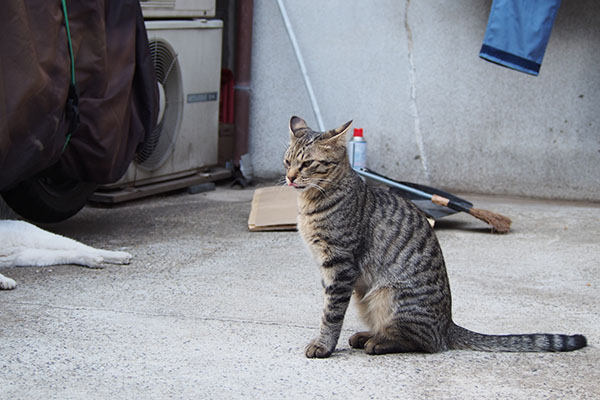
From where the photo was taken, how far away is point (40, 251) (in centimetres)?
414

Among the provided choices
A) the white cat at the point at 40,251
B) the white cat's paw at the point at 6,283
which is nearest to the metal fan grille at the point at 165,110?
the white cat at the point at 40,251

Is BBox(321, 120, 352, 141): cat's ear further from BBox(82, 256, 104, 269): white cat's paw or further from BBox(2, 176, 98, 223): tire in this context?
BBox(2, 176, 98, 223): tire

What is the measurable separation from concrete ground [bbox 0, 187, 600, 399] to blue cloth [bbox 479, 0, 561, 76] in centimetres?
105

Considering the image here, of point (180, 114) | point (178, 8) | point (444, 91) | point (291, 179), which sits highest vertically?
point (178, 8)

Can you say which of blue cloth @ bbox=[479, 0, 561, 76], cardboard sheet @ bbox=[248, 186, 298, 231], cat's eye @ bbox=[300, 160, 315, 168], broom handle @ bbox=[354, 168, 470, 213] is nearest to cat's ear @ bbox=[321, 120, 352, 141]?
cat's eye @ bbox=[300, 160, 315, 168]

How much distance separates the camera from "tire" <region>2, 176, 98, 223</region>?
4.47 m

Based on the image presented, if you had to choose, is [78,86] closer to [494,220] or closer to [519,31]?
[494,220]

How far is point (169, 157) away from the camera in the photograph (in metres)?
5.84

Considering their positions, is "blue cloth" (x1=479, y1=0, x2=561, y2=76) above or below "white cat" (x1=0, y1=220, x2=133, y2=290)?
above

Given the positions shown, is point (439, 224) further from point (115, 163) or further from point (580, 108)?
point (115, 163)

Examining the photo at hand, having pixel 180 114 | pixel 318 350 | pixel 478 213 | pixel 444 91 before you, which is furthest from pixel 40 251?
pixel 444 91

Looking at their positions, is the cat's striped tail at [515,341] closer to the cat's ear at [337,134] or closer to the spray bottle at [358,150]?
the cat's ear at [337,134]

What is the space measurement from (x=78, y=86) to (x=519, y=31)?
8.85 ft

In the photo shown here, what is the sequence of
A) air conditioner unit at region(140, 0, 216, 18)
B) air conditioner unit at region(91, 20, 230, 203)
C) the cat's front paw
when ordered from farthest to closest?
air conditioner unit at region(91, 20, 230, 203) → air conditioner unit at region(140, 0, 216, 18) → the cat's front paw
